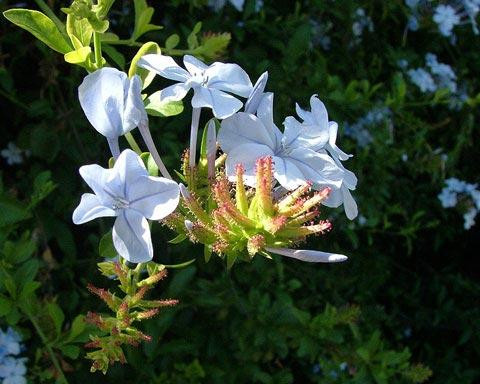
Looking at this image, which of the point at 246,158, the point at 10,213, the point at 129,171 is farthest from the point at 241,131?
the point at 10,213

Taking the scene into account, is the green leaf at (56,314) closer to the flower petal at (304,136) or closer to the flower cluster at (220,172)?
the flower cluster at (220,172)

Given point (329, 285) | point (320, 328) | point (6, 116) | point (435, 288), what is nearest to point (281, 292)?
point (320, 328)

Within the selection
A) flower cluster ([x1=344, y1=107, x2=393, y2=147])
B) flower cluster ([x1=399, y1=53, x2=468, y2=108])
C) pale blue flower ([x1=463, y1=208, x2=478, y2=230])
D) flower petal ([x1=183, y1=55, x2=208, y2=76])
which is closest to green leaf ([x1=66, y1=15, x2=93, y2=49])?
flower petal ([x1=183, y1=55, x2=208, y2=76])

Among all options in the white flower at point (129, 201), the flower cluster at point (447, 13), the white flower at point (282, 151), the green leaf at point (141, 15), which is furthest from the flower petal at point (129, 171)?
the flower cluster at point (447, 13)

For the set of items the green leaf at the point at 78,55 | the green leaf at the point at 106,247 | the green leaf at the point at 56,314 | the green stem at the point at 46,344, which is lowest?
the green stem at the point at 46,344

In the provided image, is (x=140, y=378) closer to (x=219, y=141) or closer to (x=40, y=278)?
(x=40, y=278)

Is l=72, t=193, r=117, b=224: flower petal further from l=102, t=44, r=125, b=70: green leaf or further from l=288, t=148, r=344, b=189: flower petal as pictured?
l=102, t=44, r=125, b=70: green leaf
